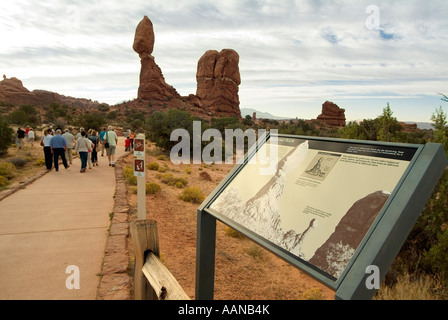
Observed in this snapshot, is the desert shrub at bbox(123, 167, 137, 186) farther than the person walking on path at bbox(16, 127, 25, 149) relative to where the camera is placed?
No

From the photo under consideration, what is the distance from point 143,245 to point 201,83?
7883 centimetres

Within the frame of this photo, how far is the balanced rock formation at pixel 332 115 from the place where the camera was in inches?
3130

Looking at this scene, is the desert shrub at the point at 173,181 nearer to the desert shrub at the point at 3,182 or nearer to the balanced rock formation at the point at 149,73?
the desert shrub at the point at 3,182

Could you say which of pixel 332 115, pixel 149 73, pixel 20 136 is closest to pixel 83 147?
pixel 20 136

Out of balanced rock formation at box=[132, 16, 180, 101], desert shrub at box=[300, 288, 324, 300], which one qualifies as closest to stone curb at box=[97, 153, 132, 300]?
desert shrub at box=[300, 288, 324, 300]

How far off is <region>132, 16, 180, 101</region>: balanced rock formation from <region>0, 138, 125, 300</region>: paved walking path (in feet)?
205

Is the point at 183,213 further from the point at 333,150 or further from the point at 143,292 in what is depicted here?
the point at 333,150

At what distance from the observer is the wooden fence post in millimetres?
2918

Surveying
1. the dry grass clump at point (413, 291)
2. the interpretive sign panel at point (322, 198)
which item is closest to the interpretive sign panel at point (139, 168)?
the interpretive sign panel at point (322, 198)

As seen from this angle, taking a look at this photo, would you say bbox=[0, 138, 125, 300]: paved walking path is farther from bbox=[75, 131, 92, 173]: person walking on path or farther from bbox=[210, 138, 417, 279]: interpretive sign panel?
bbox=[210, 138, 417, 279]: interpretive sign panel

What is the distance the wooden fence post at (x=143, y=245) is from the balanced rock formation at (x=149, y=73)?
67890mm

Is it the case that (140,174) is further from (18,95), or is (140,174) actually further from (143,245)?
(18,95)

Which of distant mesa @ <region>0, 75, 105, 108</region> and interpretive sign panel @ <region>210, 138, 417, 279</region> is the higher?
distant mesa @ <region>0, 75, 105, 108</region>

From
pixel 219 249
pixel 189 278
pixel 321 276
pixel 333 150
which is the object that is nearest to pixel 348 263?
pixel 321 276
